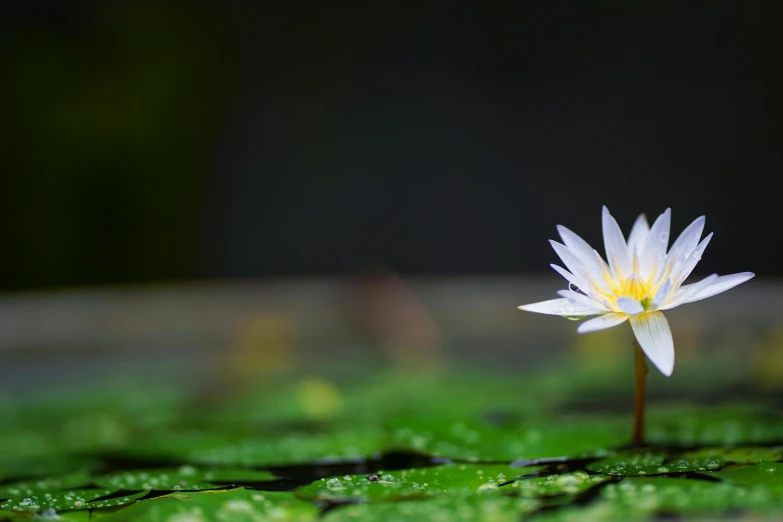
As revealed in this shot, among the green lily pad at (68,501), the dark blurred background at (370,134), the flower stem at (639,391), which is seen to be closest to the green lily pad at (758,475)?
the flower stem at (639,391)

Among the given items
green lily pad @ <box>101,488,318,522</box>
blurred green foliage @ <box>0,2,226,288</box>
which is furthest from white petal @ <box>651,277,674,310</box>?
blurred green foliage @ <box>0,2,226,288</box>

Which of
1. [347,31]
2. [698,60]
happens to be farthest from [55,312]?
[698,60]

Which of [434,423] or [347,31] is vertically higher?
[347,31]

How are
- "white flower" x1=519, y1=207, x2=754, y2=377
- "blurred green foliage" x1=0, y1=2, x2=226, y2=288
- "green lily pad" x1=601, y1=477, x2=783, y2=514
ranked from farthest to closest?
"blurred green foliage" x1=0, y1=2, x2=226, y2=288 < "white flower" x1=519, y1=207, x2=754, y2=377 < "green lily pad" x1=601, y1=477, x2=783, y2=514

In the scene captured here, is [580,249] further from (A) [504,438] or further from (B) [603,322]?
(A) [504,438]

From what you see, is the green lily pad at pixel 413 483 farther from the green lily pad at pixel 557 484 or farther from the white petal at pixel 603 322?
the white petal at pixel 603 322

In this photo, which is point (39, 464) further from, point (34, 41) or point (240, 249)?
point (34, 41)

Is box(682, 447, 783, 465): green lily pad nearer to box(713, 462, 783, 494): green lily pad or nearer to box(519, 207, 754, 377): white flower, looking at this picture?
box(713, 462, 783, 494): green lily pad

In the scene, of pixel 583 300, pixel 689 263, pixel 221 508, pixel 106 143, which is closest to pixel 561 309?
pixel 583 300
